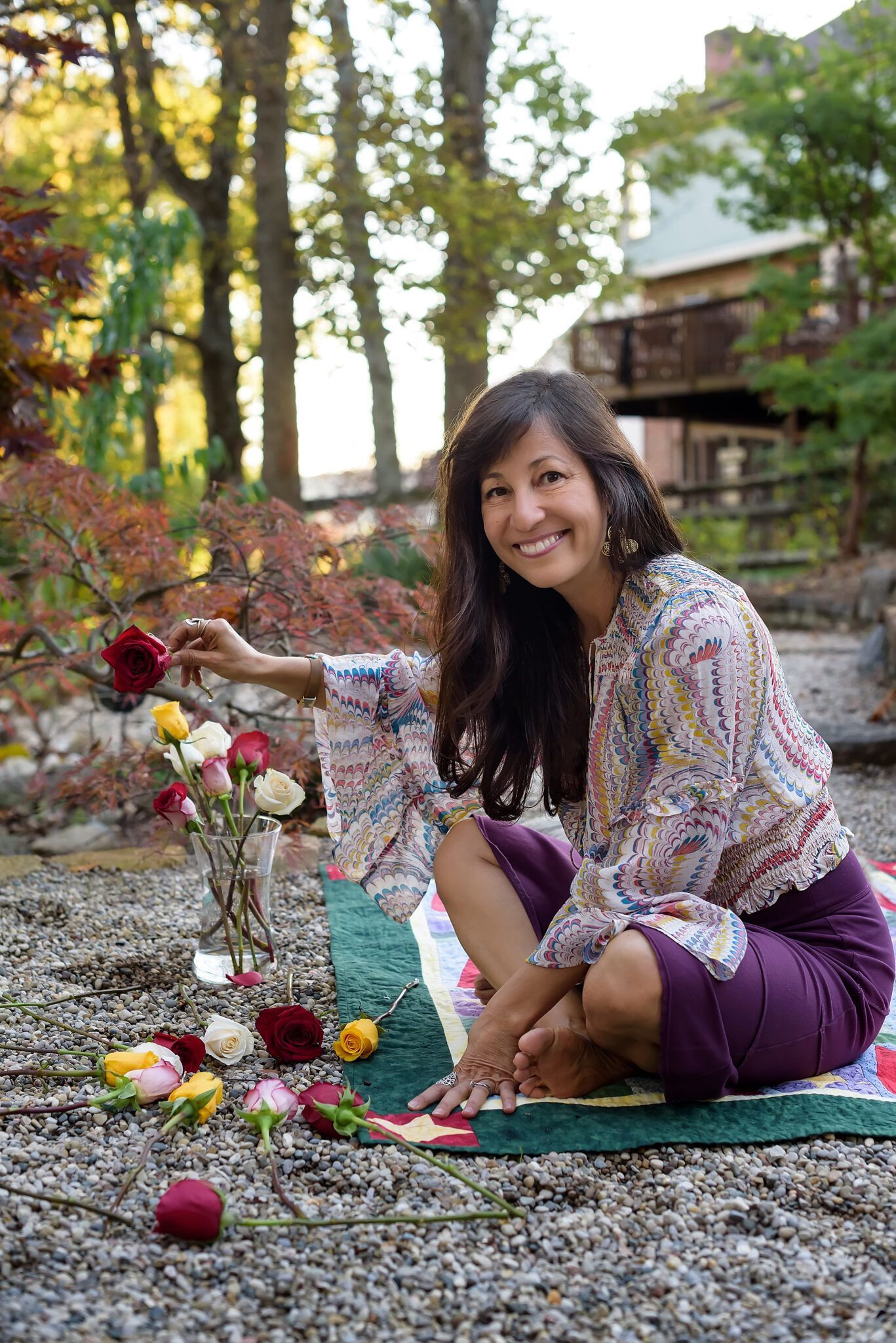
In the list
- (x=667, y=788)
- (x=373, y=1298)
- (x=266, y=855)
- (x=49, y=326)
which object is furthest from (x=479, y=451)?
(x=49, y=326)

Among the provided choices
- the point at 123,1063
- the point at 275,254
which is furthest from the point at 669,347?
the point at 123,1063

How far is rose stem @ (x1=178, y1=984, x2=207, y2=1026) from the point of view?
2.23 meters

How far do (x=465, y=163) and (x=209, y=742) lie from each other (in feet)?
25.1

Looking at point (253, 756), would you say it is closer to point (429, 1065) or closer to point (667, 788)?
point (429, 1065)

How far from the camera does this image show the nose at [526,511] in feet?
6.45

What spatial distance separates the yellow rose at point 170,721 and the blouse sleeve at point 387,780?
282 millimetres

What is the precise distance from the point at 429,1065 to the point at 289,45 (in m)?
7.69

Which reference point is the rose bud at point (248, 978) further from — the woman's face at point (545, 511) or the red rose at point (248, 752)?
the woman's face at point (545, 511)

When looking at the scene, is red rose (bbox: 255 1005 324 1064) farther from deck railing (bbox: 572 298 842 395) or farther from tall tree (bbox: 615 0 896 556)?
deck railing (bbox: 572 298 842 395)

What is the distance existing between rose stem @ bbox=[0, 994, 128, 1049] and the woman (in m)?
0.54

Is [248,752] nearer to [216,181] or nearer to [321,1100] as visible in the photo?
[321,1100]

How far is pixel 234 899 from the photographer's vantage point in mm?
2385

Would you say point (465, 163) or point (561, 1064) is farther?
point (465, 163)

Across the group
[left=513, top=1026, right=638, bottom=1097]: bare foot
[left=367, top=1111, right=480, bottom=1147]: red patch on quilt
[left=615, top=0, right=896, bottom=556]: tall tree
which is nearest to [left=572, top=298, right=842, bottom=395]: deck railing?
[left=615, top=0, right=896, bottom=556]: tall tree
